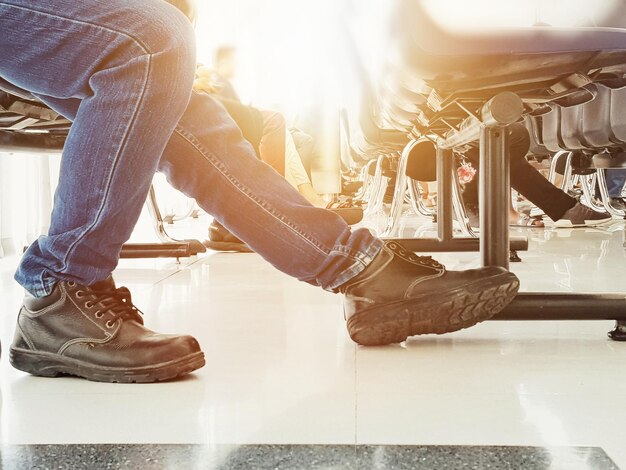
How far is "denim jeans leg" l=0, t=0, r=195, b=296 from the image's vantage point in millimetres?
800

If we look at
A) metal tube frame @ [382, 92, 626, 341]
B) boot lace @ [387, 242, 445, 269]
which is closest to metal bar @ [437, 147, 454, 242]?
metal tube frame @ [382, 92, 626, 341]

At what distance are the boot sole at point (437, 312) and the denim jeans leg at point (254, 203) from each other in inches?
3.0

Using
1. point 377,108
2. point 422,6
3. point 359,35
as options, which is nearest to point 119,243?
point 422,6

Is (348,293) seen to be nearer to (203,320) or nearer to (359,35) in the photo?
(203,320)

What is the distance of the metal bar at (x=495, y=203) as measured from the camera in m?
1.17

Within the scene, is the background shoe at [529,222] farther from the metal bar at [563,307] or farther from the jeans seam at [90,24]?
the jeans seam at [90,24]

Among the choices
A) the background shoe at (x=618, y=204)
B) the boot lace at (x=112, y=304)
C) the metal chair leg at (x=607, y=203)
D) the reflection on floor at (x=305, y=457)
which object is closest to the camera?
the reflection on floor at (x=305, y=457)

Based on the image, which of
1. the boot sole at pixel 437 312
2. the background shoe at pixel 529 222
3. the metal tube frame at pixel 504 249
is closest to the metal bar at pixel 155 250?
the metal tube frame at pixel 504 249

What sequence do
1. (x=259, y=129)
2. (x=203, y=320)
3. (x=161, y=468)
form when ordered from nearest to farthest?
(x=161, y=468) → (x=203, y=320) → (x=259, y=129)

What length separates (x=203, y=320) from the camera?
1.32 m

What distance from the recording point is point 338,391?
841mm

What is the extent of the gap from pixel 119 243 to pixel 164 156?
17 centimetres

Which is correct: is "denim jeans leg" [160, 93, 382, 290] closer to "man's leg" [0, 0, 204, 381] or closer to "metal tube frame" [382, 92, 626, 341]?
"man's leg" [0, 0, 204, 381]

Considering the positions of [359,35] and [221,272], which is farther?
[221,272]
